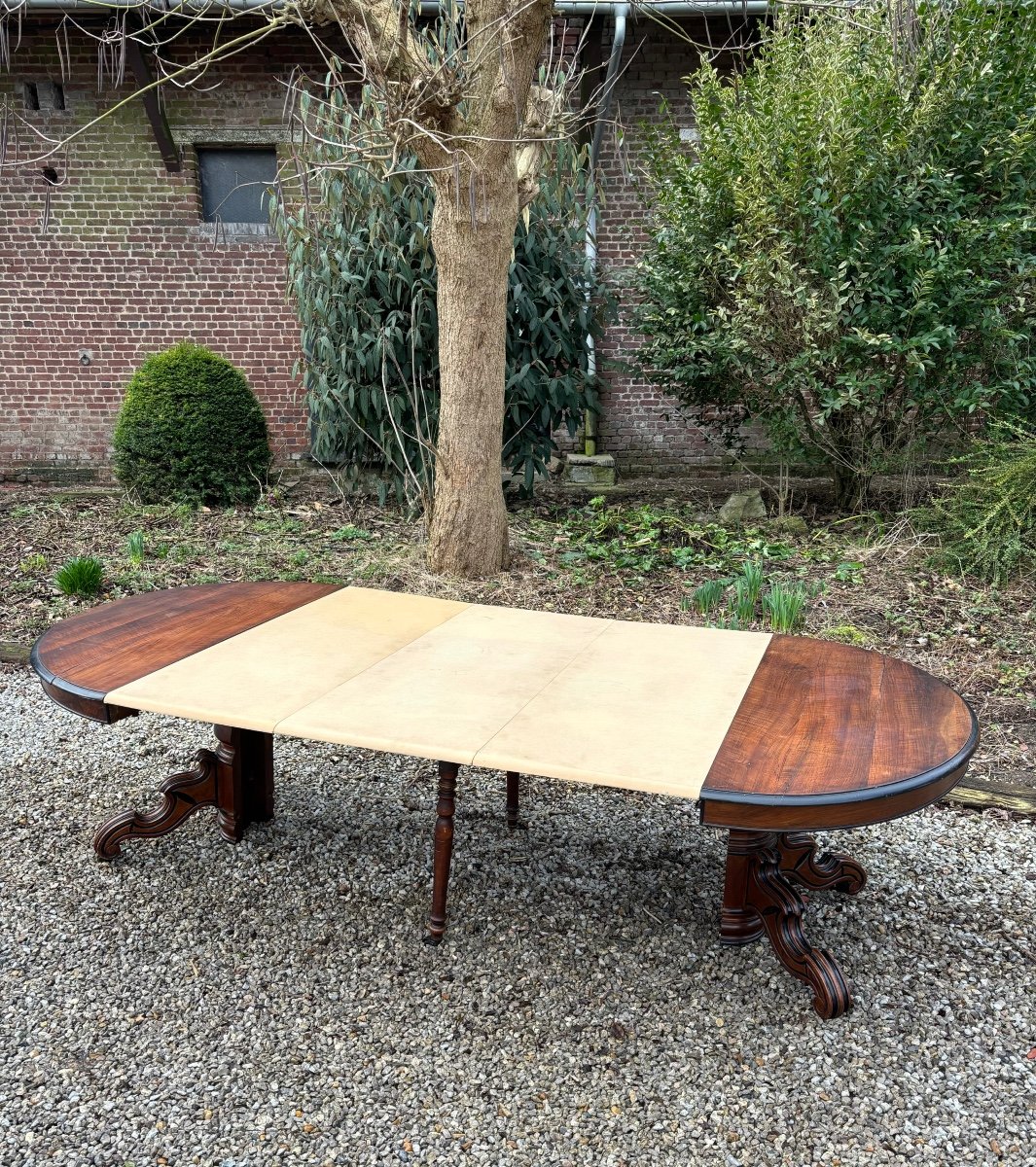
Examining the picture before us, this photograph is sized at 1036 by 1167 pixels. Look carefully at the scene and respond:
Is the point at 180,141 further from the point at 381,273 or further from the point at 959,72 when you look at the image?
the point at 959,72

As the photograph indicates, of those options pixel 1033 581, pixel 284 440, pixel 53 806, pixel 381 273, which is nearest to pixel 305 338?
pixel 381 273

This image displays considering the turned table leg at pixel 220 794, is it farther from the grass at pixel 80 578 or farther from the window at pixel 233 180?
the window at pixel 233 180

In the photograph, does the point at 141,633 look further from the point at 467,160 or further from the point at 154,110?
the point at 154,110

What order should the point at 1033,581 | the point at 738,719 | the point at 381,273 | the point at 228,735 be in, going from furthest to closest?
1. the point at 381,273
2. the point at 1033,581
3. the point at 228,735
4. the point at 738,719

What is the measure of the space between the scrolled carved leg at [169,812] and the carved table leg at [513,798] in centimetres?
89

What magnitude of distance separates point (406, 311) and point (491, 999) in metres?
4.81

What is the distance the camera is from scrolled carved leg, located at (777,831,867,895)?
8.18 ft

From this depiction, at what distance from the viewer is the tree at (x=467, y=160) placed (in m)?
4.23

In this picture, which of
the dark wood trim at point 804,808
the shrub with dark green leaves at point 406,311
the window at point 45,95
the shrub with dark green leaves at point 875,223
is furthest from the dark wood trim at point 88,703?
the window at point 45,95

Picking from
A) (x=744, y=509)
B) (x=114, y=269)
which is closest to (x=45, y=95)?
(x=114, y=269)

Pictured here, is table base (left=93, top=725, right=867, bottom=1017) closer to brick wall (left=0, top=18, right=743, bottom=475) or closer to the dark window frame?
brick wall (left=0, top=18, right=743, bottom=475)

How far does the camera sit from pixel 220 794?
9.55 feet

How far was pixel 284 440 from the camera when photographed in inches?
331

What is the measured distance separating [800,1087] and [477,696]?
3.51ft
